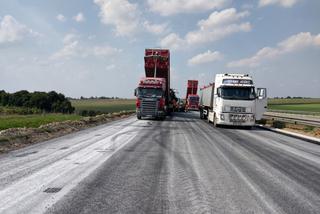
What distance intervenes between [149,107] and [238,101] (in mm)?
8809

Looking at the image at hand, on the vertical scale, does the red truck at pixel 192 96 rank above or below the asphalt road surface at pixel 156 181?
above

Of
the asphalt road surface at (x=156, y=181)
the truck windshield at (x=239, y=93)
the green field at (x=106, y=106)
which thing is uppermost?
the truck windshield at (x=239, y=93)

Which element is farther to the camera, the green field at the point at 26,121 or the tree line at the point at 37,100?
the tree line at the point at 37,100

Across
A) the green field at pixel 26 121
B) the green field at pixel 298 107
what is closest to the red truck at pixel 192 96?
the green field at pixel 298 107

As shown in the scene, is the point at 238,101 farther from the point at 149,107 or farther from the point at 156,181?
the point at 156,181

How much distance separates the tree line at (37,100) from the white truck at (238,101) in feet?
227

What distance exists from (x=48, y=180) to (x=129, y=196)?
6.07ft

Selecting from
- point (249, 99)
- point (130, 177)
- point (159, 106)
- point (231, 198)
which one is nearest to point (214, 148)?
point (130, 177)

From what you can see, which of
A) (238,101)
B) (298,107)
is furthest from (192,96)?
(298,107)

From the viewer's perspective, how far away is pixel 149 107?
27.6 m

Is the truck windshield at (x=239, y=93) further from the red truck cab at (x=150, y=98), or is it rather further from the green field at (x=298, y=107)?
the green field at (x=298, y=107)

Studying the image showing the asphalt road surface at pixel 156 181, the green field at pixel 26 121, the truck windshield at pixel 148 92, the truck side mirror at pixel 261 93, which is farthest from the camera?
the truck windshield at pixel 148 92

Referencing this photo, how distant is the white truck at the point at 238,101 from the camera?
824 inches

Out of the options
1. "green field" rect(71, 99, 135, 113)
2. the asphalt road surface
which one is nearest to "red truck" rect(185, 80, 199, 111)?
"green field" rect(71, 99, 135, 113)
